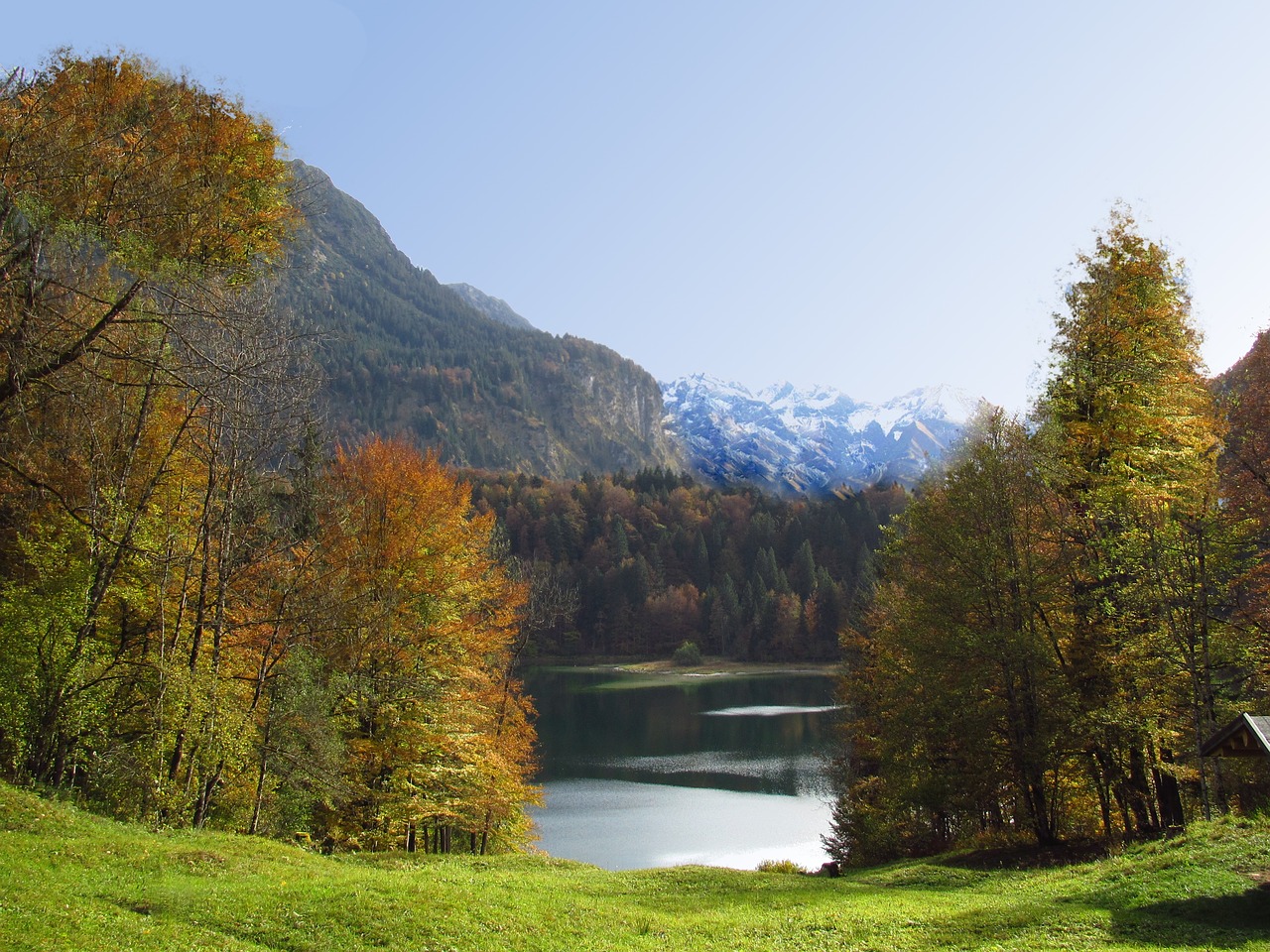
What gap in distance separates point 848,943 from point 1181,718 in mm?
12690

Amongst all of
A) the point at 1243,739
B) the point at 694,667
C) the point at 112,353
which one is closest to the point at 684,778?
the point at 1243,739

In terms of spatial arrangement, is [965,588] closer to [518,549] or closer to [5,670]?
[5,670]

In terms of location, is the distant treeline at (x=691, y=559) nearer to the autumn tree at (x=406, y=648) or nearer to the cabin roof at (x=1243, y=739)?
the autumn tree at (x=406, y=648)

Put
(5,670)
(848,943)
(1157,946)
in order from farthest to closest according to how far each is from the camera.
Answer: (5,670), (848,943), (1157,946)

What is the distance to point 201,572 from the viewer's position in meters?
19.6

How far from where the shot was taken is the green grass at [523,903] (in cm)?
1006

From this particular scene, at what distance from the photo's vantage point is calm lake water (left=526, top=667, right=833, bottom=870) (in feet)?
115

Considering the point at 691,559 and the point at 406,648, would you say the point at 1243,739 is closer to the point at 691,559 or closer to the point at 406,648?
the point at 406,648

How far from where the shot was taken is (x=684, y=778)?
4903cm

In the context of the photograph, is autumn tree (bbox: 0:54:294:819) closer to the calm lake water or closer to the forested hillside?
→ the forested hillside

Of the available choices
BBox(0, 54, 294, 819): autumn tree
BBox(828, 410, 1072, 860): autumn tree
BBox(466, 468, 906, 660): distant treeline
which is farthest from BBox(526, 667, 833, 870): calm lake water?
BBox(466, 468, 906, 660): distant treeline

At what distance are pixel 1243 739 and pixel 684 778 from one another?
123ft

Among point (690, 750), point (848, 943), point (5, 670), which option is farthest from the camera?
point (690, 750)

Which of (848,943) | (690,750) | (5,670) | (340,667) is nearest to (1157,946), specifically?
(848,943)
